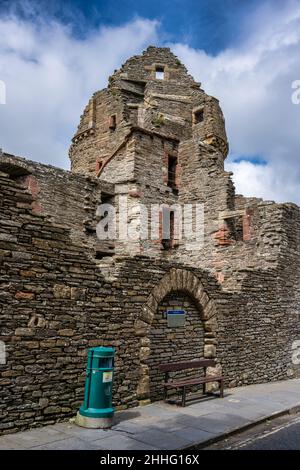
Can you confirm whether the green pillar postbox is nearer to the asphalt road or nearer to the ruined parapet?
the asphalt road

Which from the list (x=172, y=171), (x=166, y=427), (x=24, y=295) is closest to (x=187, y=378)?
(x=166, y=427)

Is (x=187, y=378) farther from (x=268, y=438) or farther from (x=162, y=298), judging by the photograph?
(x=268, y=438)

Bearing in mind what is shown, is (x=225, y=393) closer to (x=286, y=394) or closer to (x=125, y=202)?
(x=286, y=394)

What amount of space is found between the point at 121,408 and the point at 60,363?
187 centimetres

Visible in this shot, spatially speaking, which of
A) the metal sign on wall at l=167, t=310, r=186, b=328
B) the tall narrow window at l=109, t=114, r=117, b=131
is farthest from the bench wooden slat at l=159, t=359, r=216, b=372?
the tall narrow window at l=109, t=114, r=117, b=131

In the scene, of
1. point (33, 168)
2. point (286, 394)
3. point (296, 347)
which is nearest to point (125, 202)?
point (33, 168)

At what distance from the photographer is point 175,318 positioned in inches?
407

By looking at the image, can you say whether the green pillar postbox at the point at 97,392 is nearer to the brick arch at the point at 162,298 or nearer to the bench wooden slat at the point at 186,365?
the brick arch at the point at 162,298

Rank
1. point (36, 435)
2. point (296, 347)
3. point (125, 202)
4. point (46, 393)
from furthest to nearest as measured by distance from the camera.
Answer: point (125, 202)
point (296, 347)
point (46, 393)
point (36, 435)

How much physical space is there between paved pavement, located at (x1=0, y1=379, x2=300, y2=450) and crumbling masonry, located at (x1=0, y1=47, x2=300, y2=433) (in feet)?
1.59

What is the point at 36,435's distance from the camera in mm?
6637

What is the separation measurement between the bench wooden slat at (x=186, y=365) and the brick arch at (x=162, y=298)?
45 cm

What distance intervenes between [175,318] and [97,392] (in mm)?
3436

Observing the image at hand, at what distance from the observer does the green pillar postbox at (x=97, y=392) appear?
23.6 ft
